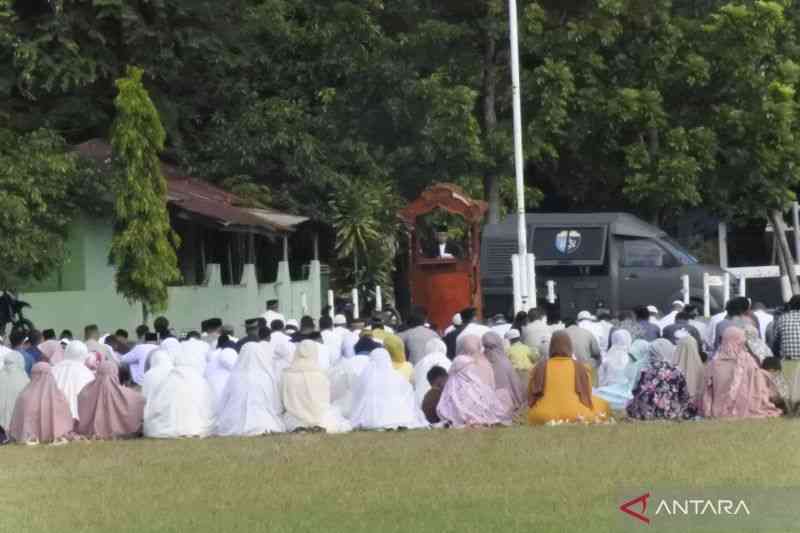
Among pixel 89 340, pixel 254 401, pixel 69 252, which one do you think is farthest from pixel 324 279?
pixel 254 401

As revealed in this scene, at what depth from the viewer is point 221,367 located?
22422 millimetres

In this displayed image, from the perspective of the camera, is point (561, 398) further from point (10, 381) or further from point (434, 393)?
point (10, 381)

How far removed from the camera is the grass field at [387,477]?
47.7 ft

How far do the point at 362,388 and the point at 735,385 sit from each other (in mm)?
3973

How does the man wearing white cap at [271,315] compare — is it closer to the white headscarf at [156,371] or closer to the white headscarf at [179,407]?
the white headscarf at [156,371]

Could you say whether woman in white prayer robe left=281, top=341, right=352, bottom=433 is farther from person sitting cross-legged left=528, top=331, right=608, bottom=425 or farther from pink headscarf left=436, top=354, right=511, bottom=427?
person sitting cross-legged left=528, top=331, right=608, bottom=425

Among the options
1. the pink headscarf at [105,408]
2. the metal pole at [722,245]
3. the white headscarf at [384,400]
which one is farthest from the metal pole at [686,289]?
the pink headscarf at [105,408]

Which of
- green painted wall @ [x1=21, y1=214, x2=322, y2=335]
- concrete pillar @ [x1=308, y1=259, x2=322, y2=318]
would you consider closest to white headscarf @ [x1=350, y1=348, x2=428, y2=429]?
green painted wall @ [x1=21, y1=214, x2=322, y2=335]

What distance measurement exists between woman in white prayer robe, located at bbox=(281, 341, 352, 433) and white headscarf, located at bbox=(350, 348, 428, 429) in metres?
0.29

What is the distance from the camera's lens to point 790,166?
41500 mm

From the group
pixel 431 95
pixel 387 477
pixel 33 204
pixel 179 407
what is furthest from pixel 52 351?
pixel 431 95

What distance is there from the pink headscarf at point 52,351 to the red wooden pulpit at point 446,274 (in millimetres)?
12297

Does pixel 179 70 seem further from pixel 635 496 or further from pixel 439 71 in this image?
pixel 635 496

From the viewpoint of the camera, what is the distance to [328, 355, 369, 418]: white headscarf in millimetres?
21750
